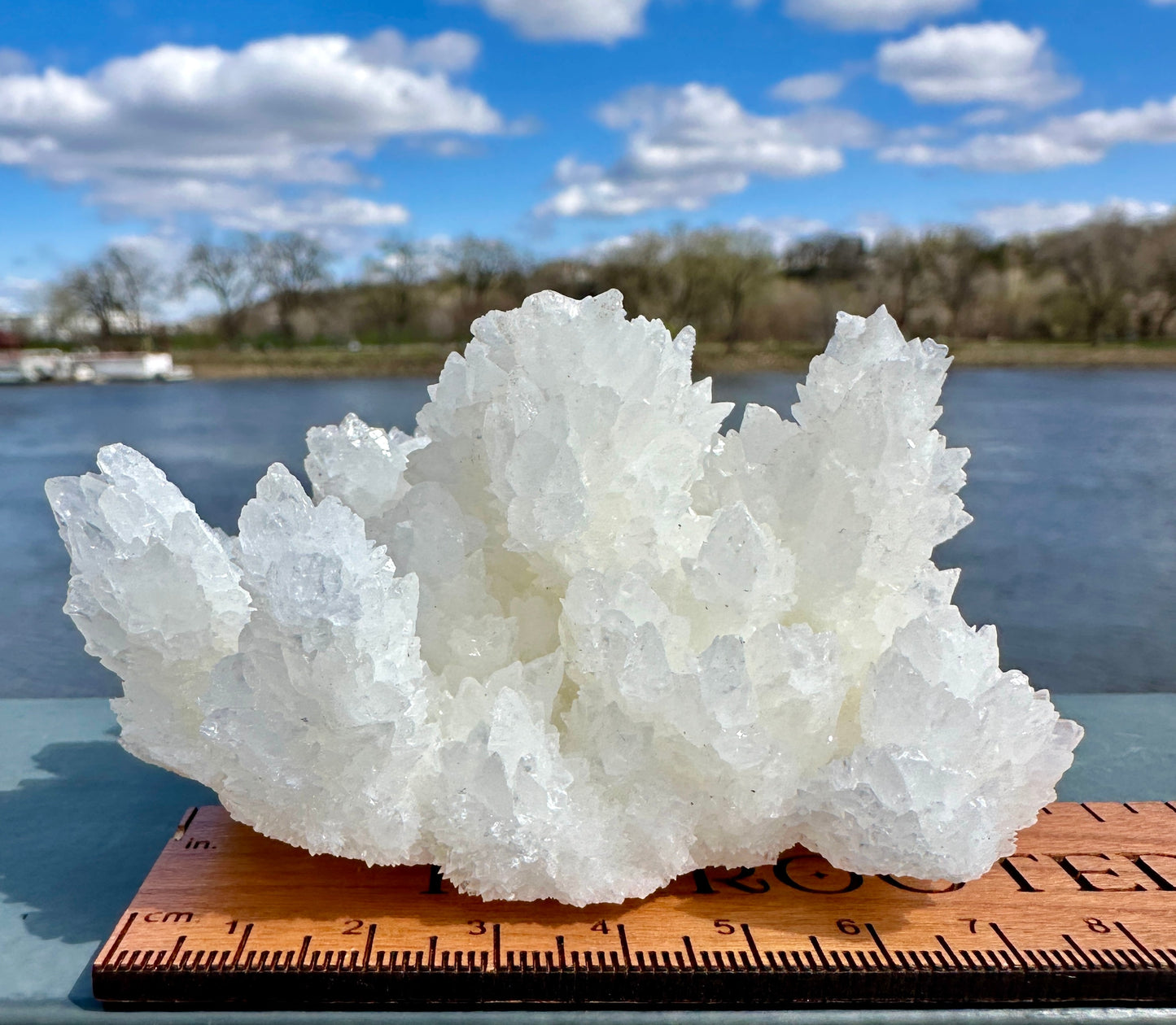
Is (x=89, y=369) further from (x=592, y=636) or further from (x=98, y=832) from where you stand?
(x=592, y=636)

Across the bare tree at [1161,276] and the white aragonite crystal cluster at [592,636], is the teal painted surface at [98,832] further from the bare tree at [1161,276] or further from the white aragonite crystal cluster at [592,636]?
the bare tree at [1161,276]

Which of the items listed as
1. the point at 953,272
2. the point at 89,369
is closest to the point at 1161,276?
the point at 953,272

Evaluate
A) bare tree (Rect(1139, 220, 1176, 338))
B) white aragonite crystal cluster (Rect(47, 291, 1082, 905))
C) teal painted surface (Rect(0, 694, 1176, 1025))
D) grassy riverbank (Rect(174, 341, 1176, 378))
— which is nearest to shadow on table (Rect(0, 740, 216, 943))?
teal painted surface (Rect(0, 694, 1176, 1025))

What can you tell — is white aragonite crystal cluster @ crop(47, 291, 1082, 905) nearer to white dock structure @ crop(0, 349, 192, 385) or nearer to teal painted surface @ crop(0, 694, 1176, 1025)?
teal painted surface @ crop(0, 694, 1176, 1025)

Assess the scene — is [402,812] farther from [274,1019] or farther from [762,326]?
[762,326]

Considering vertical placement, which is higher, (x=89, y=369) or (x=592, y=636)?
(x=592, y=636)

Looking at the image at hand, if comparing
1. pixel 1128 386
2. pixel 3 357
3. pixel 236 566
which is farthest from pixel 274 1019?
pixel 3 357
